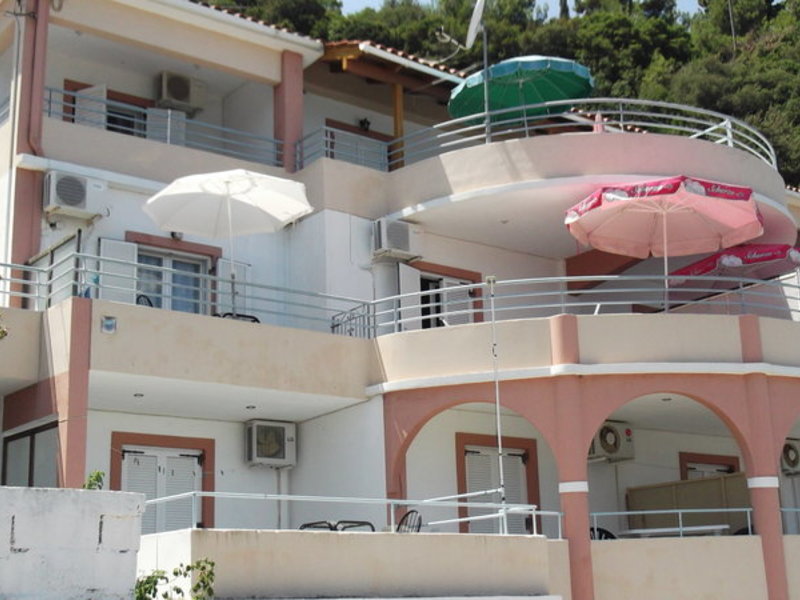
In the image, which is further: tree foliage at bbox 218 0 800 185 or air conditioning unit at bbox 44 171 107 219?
tree foliage at bbox 218 0 800 185

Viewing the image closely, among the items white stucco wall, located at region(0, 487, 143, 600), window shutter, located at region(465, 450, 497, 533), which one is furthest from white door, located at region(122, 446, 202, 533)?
white stucco wall, located at region(0, 487, 143, 600)

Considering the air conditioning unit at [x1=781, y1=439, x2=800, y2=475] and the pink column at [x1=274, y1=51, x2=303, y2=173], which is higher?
the pink column at [x1=274, y1=51, x2=303, y2=173]

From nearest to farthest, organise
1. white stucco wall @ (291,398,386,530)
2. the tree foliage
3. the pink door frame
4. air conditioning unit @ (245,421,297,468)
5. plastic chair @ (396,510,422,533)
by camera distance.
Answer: plastic chair @ (396,510,422,533) < the pink door frame < white stucco wall @ (291,398,386,530) < air conditioning unit @ (245,421,297,468) < the tree foliage

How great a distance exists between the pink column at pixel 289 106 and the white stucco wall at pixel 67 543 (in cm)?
1159

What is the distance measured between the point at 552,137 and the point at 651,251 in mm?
2443

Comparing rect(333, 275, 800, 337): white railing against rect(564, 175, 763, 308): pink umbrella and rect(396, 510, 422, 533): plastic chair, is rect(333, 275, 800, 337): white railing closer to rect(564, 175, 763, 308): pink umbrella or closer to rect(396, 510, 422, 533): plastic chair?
rect(564, 175, 763, 308): pink umbrella

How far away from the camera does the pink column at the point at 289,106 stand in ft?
67.9

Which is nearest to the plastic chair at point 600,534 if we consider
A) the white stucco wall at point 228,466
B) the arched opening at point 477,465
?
the arched opening at point 477,465

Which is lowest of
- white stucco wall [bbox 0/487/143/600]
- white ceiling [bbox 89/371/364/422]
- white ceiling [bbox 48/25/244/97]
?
white stucco wall [bbox 0/487/143/600]

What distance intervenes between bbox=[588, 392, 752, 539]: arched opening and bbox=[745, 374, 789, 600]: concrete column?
1289 mm

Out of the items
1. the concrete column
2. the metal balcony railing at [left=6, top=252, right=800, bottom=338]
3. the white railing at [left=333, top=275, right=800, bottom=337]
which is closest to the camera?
the concrete column

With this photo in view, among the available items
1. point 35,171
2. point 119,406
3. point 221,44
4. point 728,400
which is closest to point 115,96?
point 221,44

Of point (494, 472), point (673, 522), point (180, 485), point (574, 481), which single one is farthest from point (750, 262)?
point (180, 485)

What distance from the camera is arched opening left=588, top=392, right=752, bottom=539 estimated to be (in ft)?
62.3
